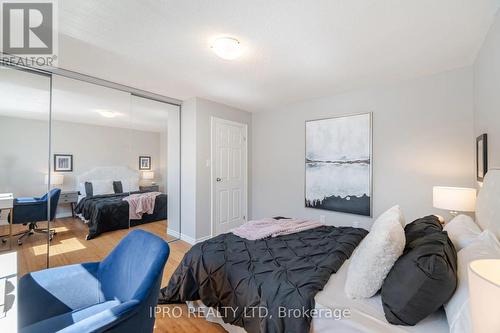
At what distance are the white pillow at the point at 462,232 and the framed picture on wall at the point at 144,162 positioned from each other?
3.62 metres

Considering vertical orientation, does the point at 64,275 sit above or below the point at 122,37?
below

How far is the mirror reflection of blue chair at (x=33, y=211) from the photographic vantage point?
2.50 meters

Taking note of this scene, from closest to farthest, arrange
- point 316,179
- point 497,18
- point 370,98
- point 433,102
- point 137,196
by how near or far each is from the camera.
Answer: point 497,18 → point 433,102 → point 370,98 → point 137,196 → point 316,179

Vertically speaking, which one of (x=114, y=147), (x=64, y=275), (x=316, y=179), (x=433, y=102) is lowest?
(x=64, y=275)

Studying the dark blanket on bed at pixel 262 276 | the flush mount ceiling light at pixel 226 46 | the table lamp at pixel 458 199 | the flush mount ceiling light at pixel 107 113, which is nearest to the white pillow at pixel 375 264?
the dark blanket on bed at pixel 262 276

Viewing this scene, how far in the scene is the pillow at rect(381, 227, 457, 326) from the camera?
100cm

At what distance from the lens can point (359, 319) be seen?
1.17 meters

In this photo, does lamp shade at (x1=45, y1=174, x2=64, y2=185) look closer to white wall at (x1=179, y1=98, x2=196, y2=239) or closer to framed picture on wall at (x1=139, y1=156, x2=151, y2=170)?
framed picture on wall at (x1=139, y1=156, x2=151, y2=170)

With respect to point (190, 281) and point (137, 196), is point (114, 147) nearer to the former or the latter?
point (137, 196)

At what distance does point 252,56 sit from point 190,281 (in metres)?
2.20

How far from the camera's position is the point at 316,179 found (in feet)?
12.1

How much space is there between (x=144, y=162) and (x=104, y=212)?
88cm

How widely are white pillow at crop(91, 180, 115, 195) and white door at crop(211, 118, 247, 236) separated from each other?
4.99 ft

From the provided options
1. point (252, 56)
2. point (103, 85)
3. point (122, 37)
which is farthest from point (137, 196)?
point (252, 56)
